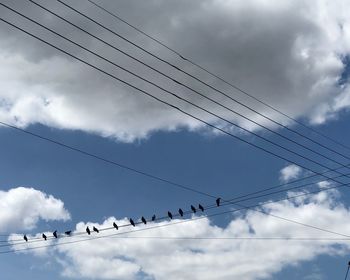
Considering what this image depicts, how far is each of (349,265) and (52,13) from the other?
44928 millimetres

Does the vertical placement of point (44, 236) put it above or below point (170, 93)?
above

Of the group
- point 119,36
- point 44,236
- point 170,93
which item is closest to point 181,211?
point 44,236

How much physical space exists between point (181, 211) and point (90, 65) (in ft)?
75.5

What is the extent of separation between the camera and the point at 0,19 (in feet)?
59.2

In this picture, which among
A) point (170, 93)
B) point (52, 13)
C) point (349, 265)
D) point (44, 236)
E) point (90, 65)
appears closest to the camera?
point (52, 13)

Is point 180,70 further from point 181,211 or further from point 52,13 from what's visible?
point 181,211

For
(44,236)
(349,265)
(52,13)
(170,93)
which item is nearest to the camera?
(52,13)

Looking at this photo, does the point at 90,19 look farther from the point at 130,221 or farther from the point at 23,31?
the point at 130,221

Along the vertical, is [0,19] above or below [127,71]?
above

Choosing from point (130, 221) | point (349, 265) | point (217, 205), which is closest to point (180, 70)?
point (217, 205)

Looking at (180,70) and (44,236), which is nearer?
(180,70)

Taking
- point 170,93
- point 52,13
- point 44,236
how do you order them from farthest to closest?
point 44,236 → point 170,93 → point 52,13

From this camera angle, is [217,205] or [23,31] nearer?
[23,31]

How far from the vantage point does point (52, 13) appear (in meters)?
17.5
